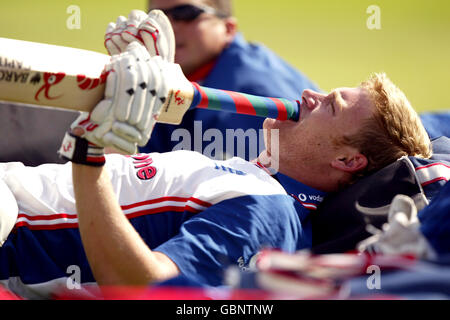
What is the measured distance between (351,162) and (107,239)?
85cm

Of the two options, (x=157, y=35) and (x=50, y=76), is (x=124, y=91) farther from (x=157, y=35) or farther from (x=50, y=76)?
(x=157, y=35)

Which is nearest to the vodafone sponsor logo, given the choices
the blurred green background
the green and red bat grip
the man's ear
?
the man's ear

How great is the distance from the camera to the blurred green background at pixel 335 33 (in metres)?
5.43

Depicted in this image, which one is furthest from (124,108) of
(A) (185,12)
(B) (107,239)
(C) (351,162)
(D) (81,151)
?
(A) (185,12)

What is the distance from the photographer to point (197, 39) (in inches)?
124

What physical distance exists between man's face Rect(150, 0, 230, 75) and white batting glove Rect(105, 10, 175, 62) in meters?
1.39

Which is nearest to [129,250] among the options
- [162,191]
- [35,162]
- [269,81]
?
[162,191]

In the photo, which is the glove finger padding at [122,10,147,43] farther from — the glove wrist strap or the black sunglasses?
the black sunglasses

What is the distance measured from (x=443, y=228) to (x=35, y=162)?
1489 millimetres

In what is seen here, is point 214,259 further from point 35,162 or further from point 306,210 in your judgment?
point 35,162

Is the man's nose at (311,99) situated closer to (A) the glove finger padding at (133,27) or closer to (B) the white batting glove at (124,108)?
(A) the glove finger padding at (133,27)

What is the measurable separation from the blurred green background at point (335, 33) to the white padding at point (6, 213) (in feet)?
12.3

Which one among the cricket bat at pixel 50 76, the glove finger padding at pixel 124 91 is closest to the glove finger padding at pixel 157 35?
the cricket bat at pixel 50 76
